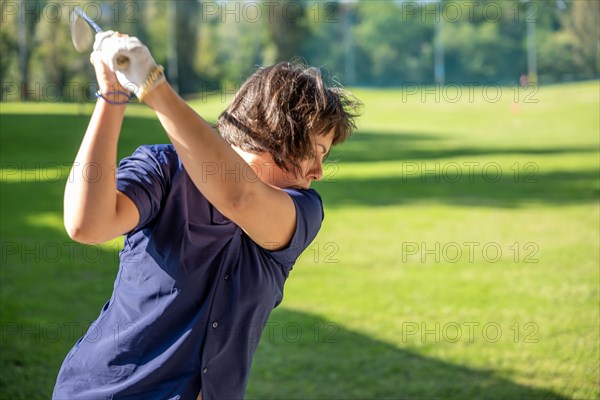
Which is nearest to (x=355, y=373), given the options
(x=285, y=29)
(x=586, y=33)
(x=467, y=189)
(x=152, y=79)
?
(x=152, y=79)

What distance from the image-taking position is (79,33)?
163cm

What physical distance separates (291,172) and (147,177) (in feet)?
1.18

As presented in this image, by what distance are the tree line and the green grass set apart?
20460 millimetres

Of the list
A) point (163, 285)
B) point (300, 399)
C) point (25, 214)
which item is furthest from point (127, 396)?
point (25, 214)

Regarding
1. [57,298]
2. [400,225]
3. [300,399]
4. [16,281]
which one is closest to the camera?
[300,399]

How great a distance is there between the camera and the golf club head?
162 centimetres

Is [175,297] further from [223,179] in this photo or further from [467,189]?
[467,189]

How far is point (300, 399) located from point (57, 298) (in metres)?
3.16

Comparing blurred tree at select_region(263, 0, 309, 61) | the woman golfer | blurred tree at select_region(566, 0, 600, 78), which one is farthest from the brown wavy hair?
blurred tree at select_region(263, 0, 309, 61)

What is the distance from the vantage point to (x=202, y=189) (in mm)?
1541

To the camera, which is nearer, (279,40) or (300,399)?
(300,399)

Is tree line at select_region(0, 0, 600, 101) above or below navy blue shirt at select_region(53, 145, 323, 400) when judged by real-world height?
below

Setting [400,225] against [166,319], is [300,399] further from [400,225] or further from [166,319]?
[400,225]

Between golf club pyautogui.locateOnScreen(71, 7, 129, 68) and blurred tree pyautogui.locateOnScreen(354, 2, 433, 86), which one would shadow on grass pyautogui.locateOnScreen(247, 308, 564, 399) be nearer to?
golf club pyautogui.locateOnScreen(71, 7, 129, 68)
